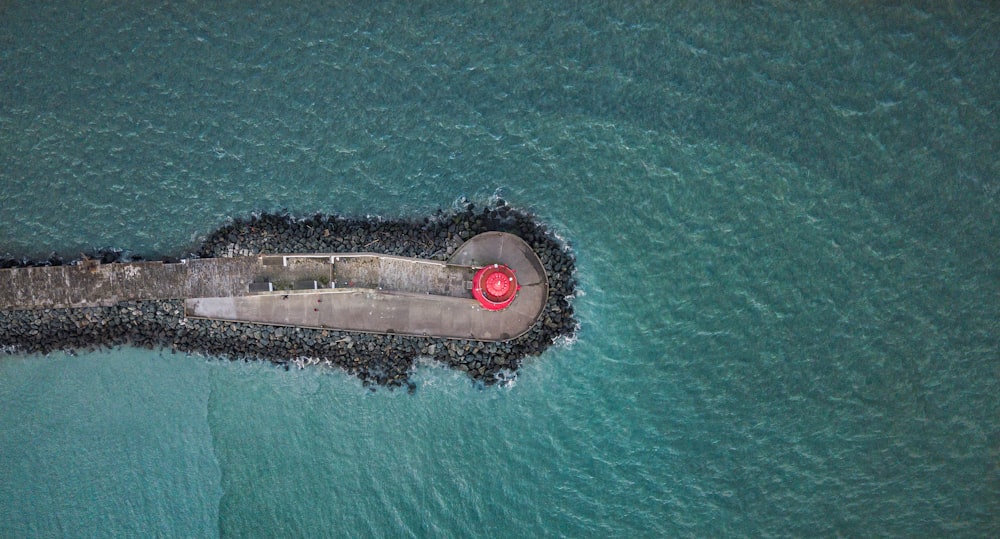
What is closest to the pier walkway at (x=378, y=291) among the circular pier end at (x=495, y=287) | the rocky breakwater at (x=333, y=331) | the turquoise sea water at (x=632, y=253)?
the rocky breakwater at (x=333, y=331)

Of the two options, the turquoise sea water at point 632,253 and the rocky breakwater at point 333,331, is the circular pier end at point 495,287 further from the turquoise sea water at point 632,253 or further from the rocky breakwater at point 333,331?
Answer: the turquoise sea water at point 632,253

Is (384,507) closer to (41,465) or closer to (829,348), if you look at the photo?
(41,465)

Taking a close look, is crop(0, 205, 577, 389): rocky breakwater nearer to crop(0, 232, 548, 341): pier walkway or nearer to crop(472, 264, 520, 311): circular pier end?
A: crop(0, 232, 548, 341): pier walkway

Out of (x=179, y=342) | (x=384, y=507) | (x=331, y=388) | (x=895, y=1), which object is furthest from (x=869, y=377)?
(x=179, y=342)

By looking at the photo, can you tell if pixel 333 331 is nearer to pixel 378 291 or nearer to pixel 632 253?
pixel 378 291

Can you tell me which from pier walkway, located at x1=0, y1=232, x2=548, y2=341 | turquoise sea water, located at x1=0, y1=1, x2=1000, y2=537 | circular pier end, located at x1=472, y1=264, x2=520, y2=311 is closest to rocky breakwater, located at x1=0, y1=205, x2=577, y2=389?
pier walkway, located at x1=0, y1=232, x2=548, y2=341
